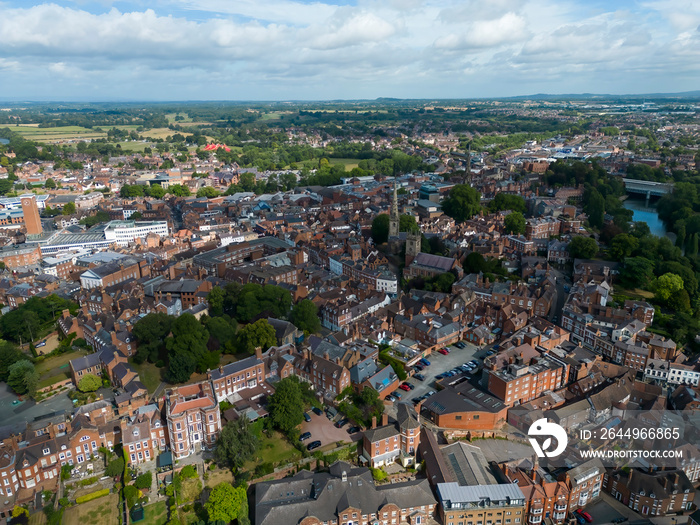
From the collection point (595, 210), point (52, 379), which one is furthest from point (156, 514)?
point (595, 210)

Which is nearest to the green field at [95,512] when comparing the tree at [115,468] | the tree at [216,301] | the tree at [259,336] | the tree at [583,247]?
the tree at [115,468]

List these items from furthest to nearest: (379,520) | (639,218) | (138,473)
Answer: (639,218) → (138,473) → (379,520)

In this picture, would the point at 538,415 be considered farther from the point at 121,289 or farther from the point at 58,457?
the point at 121,289

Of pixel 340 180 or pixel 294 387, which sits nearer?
pixel 294 387

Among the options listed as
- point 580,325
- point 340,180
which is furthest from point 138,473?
point 340,180

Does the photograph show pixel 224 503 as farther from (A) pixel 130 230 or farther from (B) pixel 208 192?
(B) pixel 208 192

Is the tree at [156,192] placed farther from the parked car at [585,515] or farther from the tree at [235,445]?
the parked car at [585,515]
